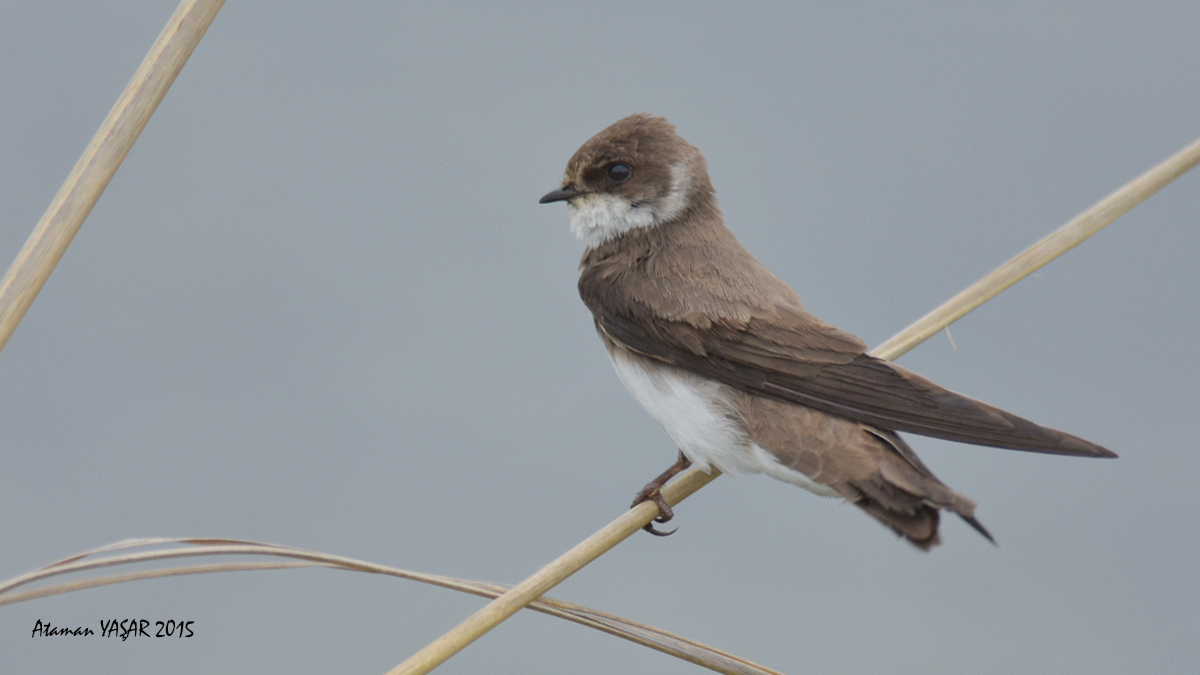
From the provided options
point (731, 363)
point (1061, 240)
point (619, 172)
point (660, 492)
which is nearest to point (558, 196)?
point (619, 172)

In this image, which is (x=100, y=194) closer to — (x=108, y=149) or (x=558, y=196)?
(x=108, y=149)

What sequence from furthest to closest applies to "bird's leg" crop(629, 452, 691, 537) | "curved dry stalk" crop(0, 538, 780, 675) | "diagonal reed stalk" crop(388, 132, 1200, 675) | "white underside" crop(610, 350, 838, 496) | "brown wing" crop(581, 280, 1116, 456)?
1. "bird's leg" crop(629, 452, 691, 537)
2. "white underside" crop(610, 350, 838, 496)
3. "brown wing" crop(581, 280, 1116, 456)
4. "diagonal reed stalk" crop(388, 132, 1200, 675)
5. "curved dry stalk" crop(0, 538, 780, 675)

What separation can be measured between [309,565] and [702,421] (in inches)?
33.0

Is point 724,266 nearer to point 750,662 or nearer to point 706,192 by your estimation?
point 706,192

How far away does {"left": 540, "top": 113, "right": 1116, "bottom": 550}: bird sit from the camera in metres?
1.71

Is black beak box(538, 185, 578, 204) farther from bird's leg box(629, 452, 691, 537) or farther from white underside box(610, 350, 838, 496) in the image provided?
bird's leg box(629, 452, 691, 537)

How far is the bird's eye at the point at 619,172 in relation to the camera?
230 cm

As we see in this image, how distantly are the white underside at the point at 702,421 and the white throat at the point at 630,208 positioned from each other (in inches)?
11.8

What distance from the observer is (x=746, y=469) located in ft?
6.54

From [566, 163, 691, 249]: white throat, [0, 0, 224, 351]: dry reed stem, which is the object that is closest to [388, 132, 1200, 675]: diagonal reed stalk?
[566, 163, 691, 249]: white throat

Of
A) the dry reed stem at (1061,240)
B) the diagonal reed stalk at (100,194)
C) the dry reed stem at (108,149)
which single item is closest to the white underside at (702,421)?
the dry reed stem at (1061,240)

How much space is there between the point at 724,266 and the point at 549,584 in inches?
35.3

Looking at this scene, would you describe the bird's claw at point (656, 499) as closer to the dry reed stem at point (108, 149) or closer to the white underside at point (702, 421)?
the white underside at point (702, 421)

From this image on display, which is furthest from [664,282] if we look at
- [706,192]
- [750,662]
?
[750,662]
